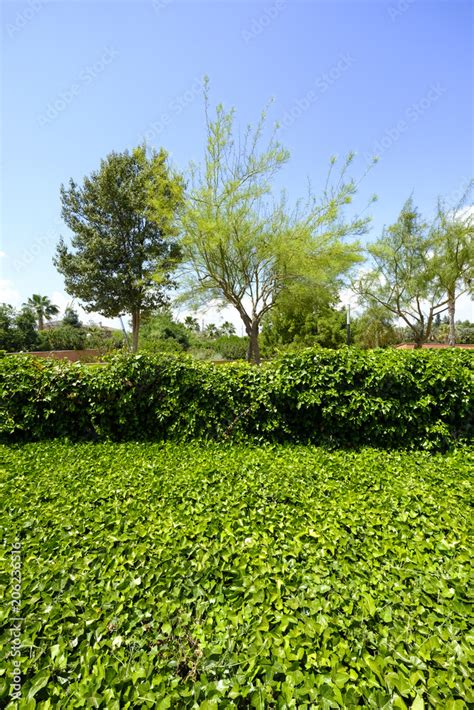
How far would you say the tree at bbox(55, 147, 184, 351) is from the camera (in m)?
19.1

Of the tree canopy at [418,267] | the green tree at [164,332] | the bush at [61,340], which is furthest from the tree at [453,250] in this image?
the bush at [61,340]

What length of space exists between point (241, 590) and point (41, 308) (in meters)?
56.6

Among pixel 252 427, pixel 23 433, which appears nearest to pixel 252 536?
pixel 252 427

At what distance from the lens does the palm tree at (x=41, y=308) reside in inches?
1911

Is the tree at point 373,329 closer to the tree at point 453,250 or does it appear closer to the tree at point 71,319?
the tree at point 453,250

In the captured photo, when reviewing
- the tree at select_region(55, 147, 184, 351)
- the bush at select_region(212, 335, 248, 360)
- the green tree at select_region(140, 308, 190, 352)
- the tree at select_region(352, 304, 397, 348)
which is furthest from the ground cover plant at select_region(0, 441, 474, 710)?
the green tree at select_region(140, 308, 190, 352)

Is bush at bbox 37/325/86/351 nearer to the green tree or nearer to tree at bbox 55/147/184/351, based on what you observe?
the green tree

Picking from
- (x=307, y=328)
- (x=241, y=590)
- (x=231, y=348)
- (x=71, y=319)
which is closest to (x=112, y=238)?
(x=307, y=328)

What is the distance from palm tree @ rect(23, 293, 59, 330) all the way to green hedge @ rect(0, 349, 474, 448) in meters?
50.7

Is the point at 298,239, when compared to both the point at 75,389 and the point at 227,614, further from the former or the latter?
the point at 227,614

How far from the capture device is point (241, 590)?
1.99 m

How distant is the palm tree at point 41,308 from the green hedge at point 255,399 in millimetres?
50736

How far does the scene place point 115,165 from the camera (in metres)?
19.6

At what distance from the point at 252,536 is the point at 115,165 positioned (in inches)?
889
